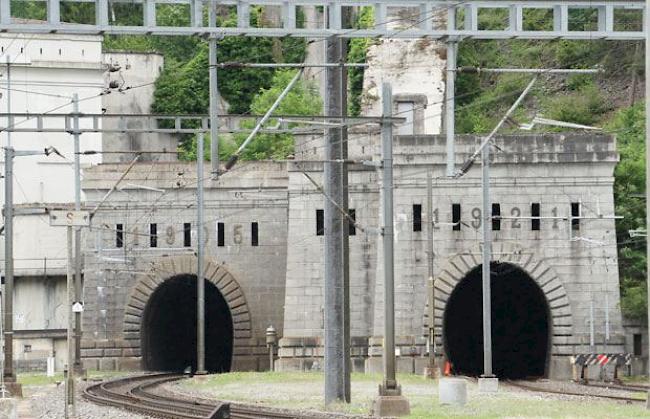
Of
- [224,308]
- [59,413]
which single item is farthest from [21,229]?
[59,413]

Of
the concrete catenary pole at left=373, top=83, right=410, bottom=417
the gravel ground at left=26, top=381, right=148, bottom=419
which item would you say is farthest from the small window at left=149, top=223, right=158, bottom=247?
the concrete catenary pole at left=373, top=83, right=410, bottom=417

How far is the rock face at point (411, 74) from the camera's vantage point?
88.6 meters

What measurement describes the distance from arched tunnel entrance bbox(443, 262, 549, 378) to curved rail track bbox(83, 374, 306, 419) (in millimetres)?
15109

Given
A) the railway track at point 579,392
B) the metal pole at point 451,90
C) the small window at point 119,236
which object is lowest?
the railway track at point 579,392

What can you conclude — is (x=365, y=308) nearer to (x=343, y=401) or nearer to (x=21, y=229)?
(x=21, y=229)

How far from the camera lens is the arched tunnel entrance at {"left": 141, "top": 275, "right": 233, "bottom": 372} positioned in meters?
87.4

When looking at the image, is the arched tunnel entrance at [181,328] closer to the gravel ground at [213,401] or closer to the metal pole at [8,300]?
the gravel ground at [213,401]

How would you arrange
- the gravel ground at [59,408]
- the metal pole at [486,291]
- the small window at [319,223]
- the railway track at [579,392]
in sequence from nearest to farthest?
the gravel ground at [59,408], the railway track at [579,392], the metal pole at [486,291], the small window at [319,223]

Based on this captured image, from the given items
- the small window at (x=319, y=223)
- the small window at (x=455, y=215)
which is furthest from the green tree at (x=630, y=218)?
the small window at (x=319, y=223)

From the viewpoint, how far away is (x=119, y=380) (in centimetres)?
7069

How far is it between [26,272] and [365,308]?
879 inches

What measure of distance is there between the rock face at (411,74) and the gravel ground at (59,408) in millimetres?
30539

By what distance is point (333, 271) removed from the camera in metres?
45.6

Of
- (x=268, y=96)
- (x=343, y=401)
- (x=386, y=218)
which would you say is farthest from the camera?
(x=268, y=96)
